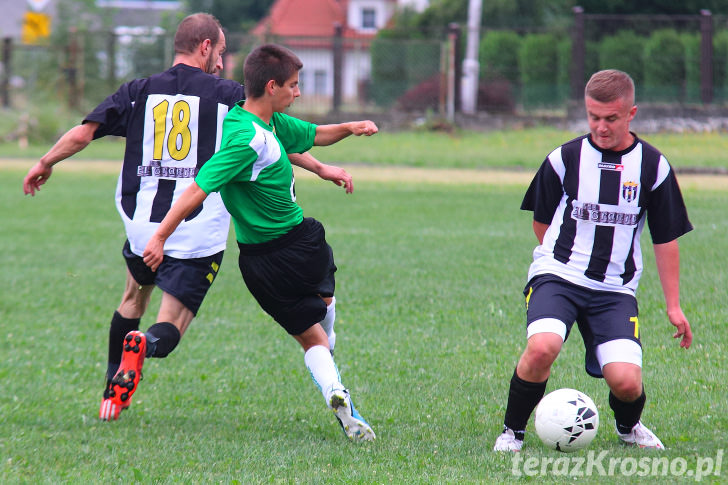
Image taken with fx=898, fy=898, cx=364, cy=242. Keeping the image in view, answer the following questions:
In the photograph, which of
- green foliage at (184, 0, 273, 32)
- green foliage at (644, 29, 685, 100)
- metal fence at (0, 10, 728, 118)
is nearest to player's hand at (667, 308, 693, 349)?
metal fence at (0, 10, 728, 118)

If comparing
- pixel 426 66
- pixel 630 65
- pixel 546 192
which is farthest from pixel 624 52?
pixel 546 192

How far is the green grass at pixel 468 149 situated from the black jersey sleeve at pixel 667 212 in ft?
48.3

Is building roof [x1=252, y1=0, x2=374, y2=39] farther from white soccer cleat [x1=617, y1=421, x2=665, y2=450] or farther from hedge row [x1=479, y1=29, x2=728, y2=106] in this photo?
white soccer cleat [x1=617, y1=421, x2=665, y2=450]

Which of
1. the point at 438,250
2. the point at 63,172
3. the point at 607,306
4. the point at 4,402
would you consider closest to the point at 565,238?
the point at 607,306

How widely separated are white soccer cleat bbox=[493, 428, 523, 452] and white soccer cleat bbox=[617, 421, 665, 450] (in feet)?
1.73

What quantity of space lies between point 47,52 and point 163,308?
2658 centimetres

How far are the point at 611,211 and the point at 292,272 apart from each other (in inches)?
59.9

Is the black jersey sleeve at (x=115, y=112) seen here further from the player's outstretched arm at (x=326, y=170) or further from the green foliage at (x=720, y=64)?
the green foliage at (x=720, y=64)

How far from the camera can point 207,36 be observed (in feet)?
16.0

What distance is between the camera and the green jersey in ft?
13.3

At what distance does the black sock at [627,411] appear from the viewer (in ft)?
13.6

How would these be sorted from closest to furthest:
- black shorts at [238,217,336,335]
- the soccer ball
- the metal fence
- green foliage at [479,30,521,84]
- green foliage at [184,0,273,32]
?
1. the soccer ball
2. black shorts at [238,217,336,335]
3. the metal fence
4. green foliage at [479,30,521,84]
5. green foliage at [184,0,273,32]

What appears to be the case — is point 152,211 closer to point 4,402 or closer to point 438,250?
point 4,402

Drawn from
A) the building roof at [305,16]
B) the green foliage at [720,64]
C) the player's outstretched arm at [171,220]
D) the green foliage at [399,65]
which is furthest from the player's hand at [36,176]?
the building roof at [305,16]
